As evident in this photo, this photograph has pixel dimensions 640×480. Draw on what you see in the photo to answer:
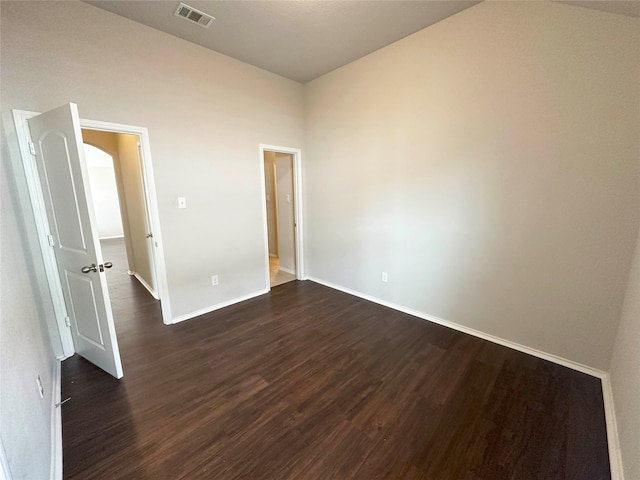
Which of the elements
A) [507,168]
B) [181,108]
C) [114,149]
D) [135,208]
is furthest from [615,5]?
[114,149]

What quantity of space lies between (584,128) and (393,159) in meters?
1.59

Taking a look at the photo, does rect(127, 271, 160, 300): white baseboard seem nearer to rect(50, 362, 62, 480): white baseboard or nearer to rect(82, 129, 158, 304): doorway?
rect(82, 129, 158, 304): doorway

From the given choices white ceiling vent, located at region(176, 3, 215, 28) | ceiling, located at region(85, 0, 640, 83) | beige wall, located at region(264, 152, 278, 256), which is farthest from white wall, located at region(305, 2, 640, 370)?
beige wall, located at region(264, 152, 278, 256)

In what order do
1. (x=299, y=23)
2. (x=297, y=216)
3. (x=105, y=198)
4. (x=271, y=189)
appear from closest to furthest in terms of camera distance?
(x=299, y=23) → (x=297, y=216) → (x=271, y=189) → (x=105, y=198)

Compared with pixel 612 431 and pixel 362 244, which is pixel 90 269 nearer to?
pixel 362 244

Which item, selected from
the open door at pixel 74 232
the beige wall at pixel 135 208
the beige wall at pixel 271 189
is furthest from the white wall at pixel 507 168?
the beige wall at pixel 135 208

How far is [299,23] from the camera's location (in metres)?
2.46

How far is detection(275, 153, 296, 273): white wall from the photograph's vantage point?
4.46m

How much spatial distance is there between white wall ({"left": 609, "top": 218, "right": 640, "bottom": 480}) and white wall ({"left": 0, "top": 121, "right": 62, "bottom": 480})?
2650mm

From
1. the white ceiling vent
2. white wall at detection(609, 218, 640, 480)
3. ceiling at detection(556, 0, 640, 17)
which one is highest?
the white ceiling vent

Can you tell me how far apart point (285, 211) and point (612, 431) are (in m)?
4.37

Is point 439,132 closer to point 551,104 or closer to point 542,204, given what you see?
point 551,104

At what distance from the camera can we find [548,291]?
2219mm

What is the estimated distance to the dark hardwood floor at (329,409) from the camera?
1437 mm
